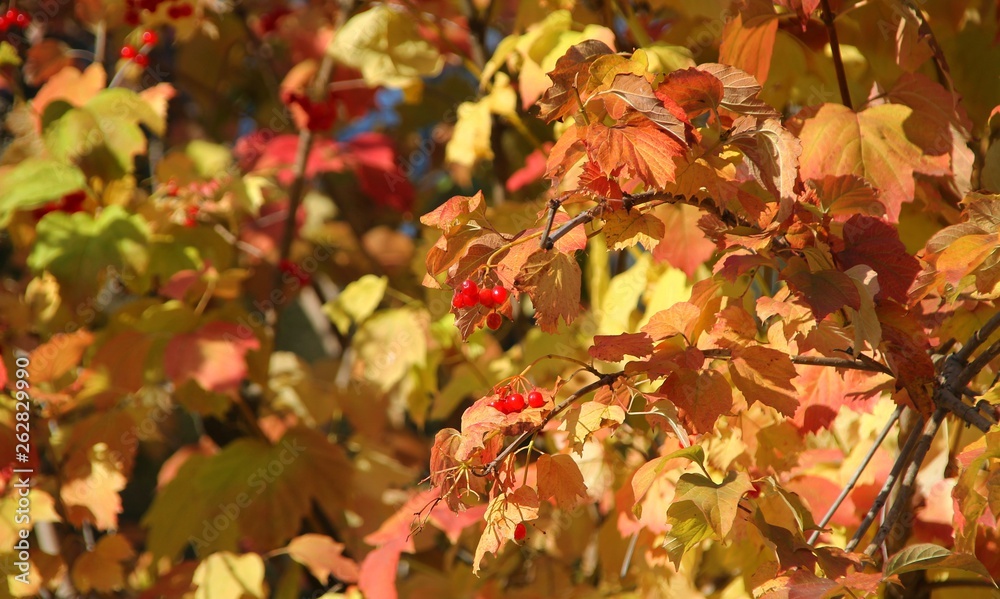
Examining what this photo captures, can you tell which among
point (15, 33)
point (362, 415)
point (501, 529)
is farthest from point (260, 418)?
point (501, 529)

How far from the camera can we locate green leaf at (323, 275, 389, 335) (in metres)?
2.39

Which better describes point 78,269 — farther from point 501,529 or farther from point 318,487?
point 501,529

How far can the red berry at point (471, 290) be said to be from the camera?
3.47 feet

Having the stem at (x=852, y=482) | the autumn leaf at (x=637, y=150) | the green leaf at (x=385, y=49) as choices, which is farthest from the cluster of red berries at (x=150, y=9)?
the stem at (x=852, y=482)

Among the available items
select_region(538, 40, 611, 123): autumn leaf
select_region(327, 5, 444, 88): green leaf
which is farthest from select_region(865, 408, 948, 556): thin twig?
select_region(327, 5, 444, 88): green leaf

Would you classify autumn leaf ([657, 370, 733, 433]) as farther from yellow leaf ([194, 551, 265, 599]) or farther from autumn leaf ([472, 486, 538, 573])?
yellow leaf ([194, 551, 265, 599])

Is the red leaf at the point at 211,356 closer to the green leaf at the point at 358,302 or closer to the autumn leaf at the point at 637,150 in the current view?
the green leaf at the point at 358,302

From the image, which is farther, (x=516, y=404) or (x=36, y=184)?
(x=36, y=184)

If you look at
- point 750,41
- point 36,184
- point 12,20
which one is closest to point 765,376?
point 750,41

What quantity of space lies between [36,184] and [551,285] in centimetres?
169

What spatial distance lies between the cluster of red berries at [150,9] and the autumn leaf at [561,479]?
1996 millimetres

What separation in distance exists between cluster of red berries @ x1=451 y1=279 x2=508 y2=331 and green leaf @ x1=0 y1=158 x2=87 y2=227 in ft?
4.90

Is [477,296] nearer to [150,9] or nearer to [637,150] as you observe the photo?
[637,150]

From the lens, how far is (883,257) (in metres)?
1.12
